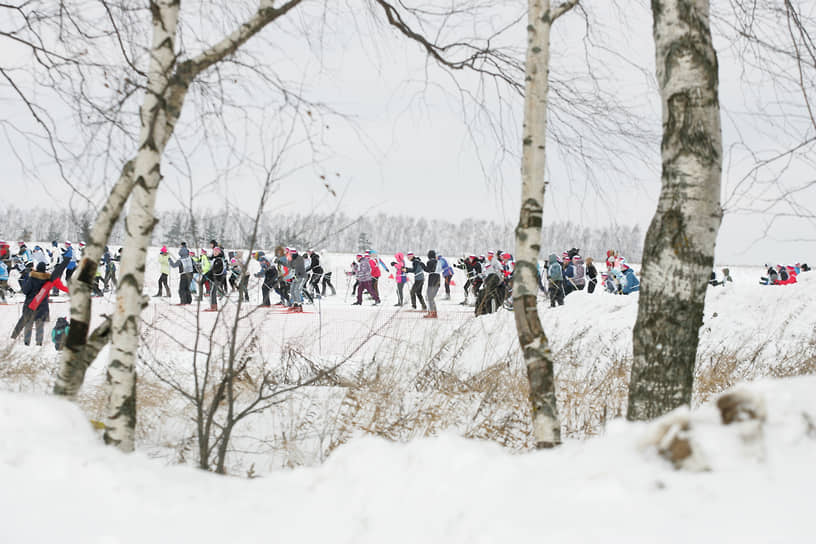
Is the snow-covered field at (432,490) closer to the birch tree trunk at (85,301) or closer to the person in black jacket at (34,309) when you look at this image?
the birch tree trunk at (85,301)

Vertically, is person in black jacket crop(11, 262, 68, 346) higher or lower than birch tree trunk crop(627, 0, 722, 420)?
lower

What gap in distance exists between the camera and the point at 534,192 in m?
2.71

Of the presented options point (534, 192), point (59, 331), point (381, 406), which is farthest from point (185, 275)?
point (534, 192)

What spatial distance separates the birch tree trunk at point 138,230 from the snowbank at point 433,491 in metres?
0.23

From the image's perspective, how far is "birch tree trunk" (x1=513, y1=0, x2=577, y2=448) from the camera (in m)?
2.70

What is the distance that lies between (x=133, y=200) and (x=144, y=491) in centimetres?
152

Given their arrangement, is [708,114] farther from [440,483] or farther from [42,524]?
[42,524]

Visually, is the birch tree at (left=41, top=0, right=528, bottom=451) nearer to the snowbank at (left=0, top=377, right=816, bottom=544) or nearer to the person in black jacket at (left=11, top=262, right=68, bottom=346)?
the snowbank at (left=0, top=377, right=816, bottom=544)

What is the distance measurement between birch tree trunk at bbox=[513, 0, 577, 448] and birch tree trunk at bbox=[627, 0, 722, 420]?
492mm

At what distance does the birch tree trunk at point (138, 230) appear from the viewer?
8.68 ft

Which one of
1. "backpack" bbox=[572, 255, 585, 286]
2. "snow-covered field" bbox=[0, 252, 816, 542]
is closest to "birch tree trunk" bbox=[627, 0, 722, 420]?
"snow-covered field" bbox=[0, 252, 816, 542]

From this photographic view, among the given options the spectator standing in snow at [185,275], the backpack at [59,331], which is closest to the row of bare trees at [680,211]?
the backpack at [59,331]

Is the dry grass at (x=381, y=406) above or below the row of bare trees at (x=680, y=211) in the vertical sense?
below

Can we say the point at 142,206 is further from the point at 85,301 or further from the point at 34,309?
the point at 34,309
